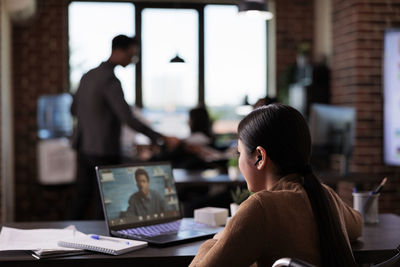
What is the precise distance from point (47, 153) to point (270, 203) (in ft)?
16.4

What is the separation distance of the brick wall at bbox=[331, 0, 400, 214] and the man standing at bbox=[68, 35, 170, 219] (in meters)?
1.94

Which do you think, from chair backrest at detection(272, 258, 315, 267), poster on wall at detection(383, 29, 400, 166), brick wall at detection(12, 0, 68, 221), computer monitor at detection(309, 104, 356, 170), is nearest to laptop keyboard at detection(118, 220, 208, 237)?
chair backrest at detection(272, 258, 315, 267)

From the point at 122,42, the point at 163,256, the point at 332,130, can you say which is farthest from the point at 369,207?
the point at 122,42

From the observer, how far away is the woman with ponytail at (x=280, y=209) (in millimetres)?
1448

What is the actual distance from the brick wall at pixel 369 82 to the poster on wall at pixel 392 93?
200 millimetres

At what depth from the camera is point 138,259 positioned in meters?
1.78

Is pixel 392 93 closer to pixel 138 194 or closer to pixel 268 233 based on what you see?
pixel 138 194

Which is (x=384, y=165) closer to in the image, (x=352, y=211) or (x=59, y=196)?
(x=352, y=211)

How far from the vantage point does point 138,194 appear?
217cm

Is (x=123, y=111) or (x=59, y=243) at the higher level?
(x=123, y=111)

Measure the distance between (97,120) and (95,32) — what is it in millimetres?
3002

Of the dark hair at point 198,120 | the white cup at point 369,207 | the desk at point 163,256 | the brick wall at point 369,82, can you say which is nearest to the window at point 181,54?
the dark hair at point 198,120

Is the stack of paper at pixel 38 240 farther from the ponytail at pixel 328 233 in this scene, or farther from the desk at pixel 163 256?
the ponytail at pixel 328 233

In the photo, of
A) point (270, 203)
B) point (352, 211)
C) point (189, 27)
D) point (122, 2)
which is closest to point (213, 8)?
point (189, 27)
